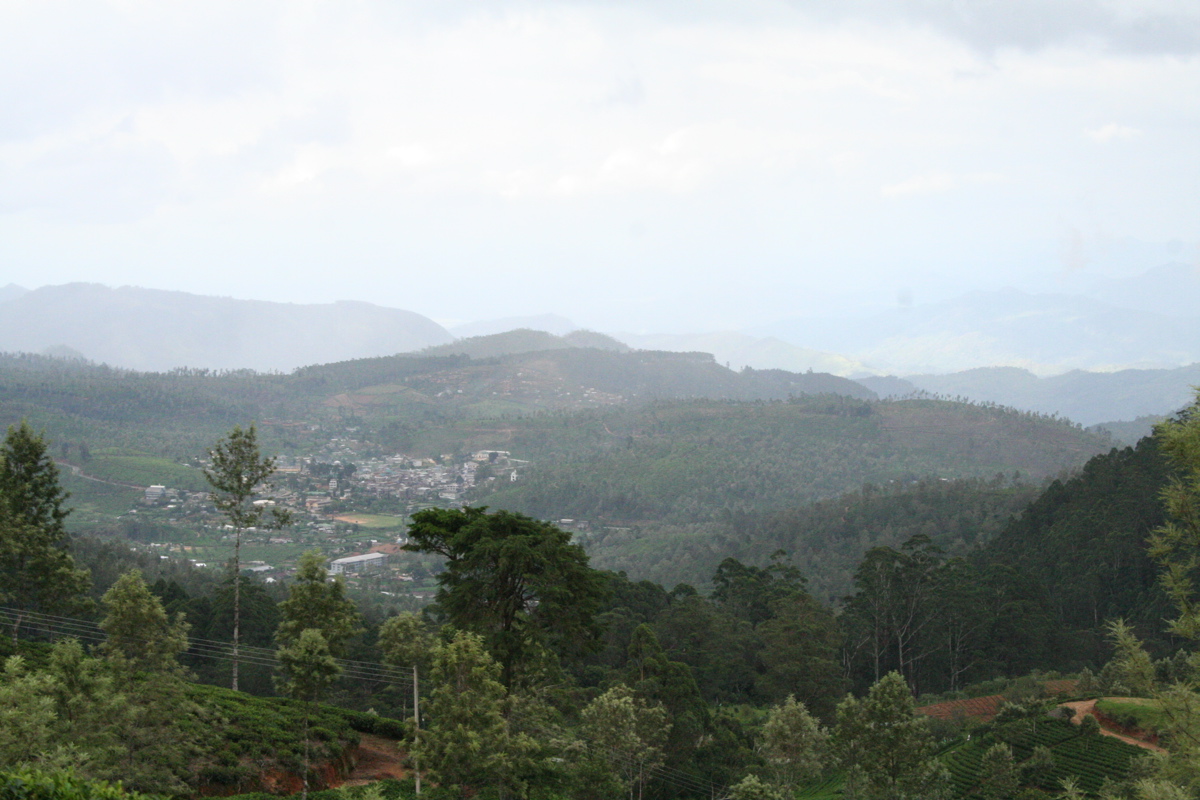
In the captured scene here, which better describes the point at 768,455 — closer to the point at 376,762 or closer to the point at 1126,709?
the point at 1126,709

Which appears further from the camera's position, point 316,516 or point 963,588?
point 316,516

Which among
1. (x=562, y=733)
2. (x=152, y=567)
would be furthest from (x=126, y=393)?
(x=562, y=733)

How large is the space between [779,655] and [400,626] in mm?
17309

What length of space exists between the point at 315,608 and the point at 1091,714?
27.3 m

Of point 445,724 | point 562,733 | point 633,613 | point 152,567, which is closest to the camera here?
point 445,724

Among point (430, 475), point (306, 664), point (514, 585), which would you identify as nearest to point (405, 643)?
point (514, 585)

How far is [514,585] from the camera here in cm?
2170

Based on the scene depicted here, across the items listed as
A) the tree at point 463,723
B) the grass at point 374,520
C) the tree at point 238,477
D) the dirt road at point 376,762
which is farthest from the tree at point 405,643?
the grass at point 374,520

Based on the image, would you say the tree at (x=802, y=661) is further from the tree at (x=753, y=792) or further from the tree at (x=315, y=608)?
the tree at (x=315, y=608)

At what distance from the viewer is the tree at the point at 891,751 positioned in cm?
2181

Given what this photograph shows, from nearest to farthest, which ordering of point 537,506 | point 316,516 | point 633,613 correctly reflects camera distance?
point 633,613, point 316,516, point 537,506

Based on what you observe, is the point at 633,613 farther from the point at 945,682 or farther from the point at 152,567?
the point at 152,567

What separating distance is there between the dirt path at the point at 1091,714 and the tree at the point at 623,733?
16.6 metres

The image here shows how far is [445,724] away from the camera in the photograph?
15359 mm
